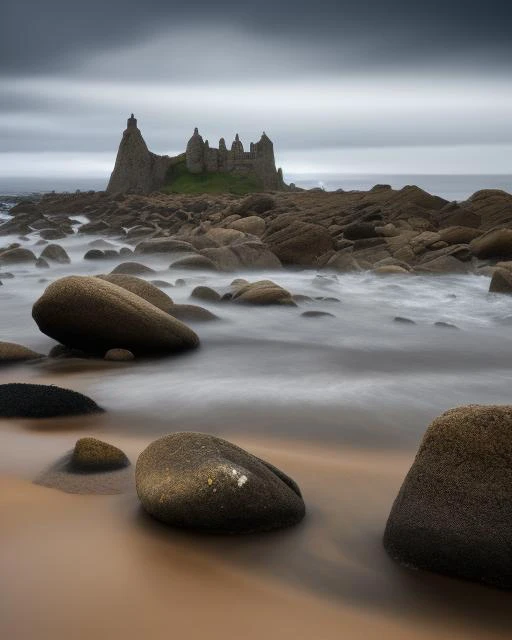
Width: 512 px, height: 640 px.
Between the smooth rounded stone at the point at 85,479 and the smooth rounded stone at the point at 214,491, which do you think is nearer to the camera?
the smooth rounded stone at the point at 214,491

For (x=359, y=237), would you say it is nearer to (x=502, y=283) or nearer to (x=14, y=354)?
(x=502, y=283)

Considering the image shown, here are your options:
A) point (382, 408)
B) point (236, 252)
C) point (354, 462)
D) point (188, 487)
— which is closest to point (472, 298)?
point (236, 252)

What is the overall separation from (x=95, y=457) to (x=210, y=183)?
68.5 metres

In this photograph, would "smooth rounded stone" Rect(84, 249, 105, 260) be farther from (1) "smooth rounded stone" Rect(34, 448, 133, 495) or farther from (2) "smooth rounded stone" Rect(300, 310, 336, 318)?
(1) "smooth rounded stone" Rect(34, 448, 133, 495)

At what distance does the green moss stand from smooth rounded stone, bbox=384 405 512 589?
66009 millimetres

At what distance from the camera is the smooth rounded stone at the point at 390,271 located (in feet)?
50.8

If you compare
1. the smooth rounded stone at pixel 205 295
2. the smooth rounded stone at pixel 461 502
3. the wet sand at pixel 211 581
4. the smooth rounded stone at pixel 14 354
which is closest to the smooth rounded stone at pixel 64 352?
the smooth rounded stone at pixel 14 354

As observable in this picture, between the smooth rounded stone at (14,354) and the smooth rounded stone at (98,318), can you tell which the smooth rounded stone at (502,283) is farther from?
the smooth rounded stone at (14,354)

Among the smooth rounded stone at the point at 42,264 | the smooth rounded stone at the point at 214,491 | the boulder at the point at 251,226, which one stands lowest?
the smooth rounded stone at the point at 42,264

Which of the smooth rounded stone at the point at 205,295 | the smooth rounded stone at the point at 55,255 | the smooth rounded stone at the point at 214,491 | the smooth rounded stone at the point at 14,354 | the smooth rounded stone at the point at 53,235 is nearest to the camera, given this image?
the smooth rounded stone at the point at 214,491

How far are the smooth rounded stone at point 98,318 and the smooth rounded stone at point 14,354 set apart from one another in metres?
0.32

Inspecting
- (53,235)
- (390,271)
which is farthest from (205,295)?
(53,235)

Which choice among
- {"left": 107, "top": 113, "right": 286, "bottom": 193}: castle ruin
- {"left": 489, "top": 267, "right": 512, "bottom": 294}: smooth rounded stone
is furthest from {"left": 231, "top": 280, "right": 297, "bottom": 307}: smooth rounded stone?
{"left": 107, "top": 113, "right": 286, "bottom": 193}: castle ruin

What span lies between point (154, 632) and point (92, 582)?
374 mm
